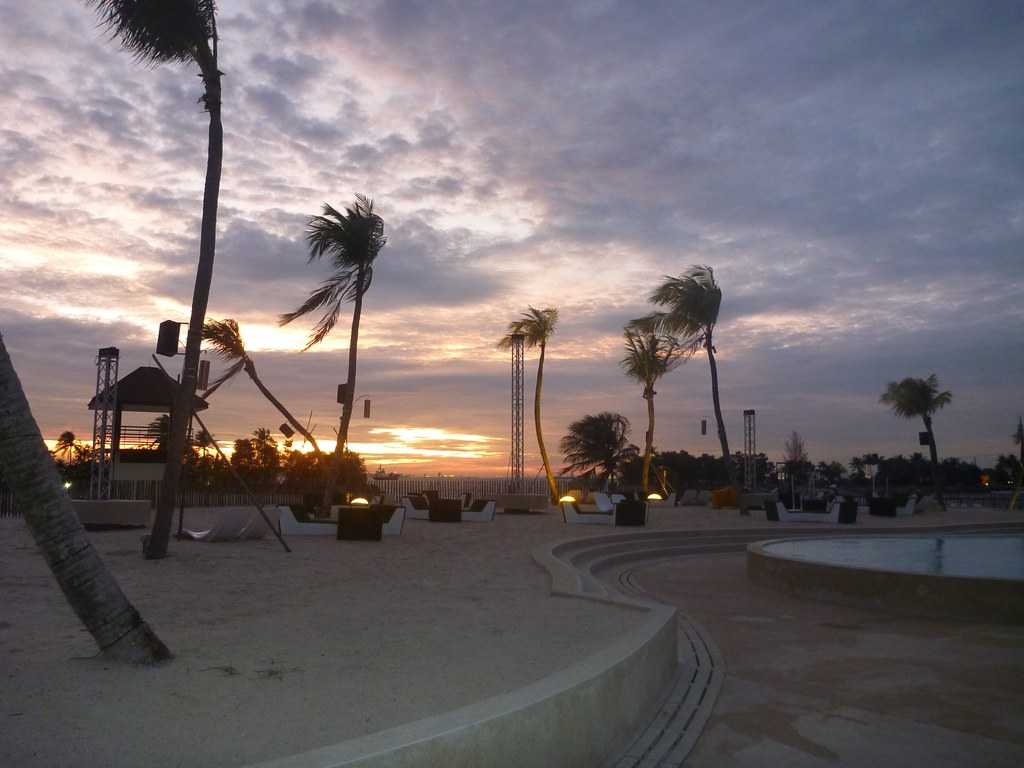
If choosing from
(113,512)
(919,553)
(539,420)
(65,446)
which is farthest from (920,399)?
(65,446)

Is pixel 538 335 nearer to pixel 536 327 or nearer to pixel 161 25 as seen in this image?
pixel 536 327

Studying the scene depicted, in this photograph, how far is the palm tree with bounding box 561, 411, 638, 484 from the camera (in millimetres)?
47438

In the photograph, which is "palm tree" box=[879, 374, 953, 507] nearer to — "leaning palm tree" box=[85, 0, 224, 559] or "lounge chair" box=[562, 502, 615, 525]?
"lounge chair" box=[562, 502, 615, 525]

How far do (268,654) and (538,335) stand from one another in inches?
975

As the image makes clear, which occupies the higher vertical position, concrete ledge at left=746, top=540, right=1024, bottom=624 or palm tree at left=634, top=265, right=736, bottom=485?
palm tree at left=634, top=265, right=736, bottom=485

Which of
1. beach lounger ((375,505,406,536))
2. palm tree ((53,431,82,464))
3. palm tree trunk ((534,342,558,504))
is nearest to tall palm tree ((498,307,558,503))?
palm tree trunk ((534,342,558,504))

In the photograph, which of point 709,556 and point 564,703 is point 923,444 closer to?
point 709,556

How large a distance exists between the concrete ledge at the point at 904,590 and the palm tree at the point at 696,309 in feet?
57.8

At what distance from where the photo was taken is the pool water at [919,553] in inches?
408

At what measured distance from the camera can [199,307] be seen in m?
10.3

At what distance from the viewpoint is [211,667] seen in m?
4.56

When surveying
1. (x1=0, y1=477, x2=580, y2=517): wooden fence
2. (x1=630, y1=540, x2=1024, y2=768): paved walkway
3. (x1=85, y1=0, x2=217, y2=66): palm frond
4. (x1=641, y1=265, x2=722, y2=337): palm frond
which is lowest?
(x1=630, y1=540, x2=1024, y2=768): paved walkway

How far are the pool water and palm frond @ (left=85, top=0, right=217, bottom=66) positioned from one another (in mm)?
9944

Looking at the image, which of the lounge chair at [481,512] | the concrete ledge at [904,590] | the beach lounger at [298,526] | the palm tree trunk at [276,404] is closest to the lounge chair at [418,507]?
the lounge chair at [481,512]
